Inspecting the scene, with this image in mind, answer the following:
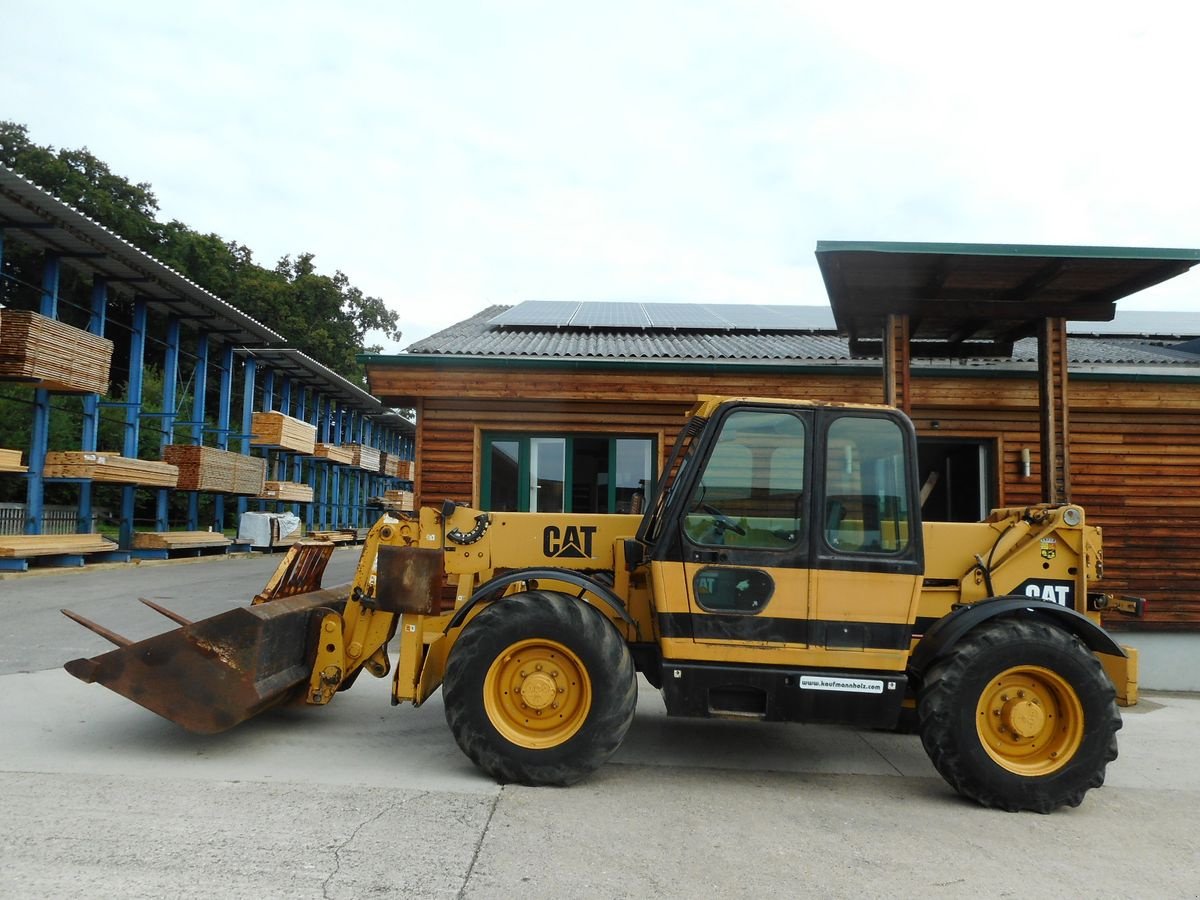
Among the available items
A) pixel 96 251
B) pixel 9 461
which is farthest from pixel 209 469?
pixel 9 461

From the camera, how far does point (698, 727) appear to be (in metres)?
6.60

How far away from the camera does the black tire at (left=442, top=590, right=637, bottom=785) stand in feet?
15.9

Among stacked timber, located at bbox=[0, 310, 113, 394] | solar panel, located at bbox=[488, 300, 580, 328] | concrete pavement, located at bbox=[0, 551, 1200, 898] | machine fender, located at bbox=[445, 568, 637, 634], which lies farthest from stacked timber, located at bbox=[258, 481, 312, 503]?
machine fender, located at bbox=[445, 568, 637, 634]

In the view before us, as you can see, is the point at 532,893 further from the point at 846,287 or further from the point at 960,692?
the point at 846,287

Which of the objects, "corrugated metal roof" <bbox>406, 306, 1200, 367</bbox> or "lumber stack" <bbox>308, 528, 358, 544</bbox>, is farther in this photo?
"lumber stack" <bbox>308, 528, 358, 544</bbox>

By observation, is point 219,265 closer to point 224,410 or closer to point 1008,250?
point 224,410

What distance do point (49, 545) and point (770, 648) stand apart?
1680 cm

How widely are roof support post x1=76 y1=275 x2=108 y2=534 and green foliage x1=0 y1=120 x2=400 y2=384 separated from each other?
700 inches

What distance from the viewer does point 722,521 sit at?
16.5ft

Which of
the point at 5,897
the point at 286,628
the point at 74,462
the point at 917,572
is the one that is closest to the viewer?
the point at 5,897

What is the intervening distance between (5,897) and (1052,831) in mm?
5050

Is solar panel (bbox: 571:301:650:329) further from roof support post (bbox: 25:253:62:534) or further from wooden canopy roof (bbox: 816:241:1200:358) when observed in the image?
roof support post (bbox: 25:253:62:534)

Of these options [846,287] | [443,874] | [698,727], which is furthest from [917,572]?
[846,287]

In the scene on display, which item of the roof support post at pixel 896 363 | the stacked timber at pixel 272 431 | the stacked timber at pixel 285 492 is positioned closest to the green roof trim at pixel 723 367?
the roof support post at pixel 896 363
